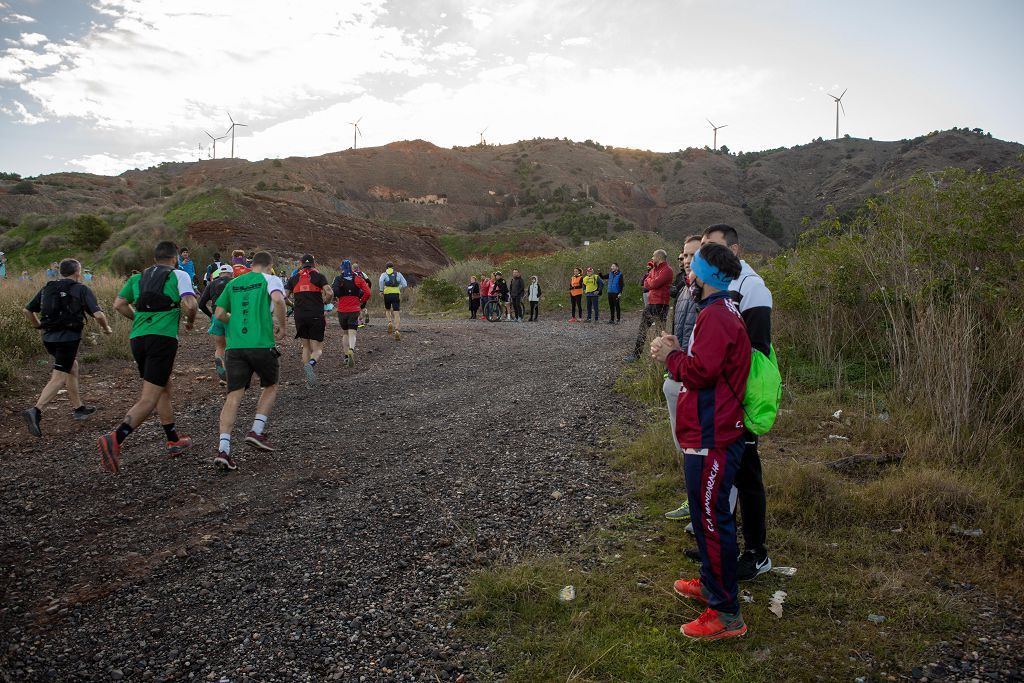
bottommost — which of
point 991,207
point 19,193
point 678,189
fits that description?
point 991,207

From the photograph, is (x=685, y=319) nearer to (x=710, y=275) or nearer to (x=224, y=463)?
(x=710, y=275)

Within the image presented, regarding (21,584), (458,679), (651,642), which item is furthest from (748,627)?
(21,584)

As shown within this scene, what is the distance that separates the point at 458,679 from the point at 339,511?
241cm

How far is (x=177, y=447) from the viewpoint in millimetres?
6766

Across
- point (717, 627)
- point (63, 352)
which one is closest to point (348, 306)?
point (63, 352)

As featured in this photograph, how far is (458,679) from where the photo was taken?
3121 millimetres

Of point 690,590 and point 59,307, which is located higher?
point 59,307

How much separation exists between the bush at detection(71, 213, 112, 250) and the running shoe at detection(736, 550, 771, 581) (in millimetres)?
40436

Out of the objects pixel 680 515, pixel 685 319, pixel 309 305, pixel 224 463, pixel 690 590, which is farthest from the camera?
pixel 309 305

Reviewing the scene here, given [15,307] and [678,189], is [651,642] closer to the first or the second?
[15,307]

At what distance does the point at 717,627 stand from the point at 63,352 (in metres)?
8.27

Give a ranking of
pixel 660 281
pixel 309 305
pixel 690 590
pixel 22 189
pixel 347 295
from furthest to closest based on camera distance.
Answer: pixel 22 189
pixel 347 295
pixel 309 305
pixel 660 281
pixel 690 590

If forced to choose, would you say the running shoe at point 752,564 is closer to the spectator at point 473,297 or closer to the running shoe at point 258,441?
the running shoe at point 258,441

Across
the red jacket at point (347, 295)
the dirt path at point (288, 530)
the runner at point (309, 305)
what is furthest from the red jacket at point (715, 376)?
the red jacket at point (347, 295)
